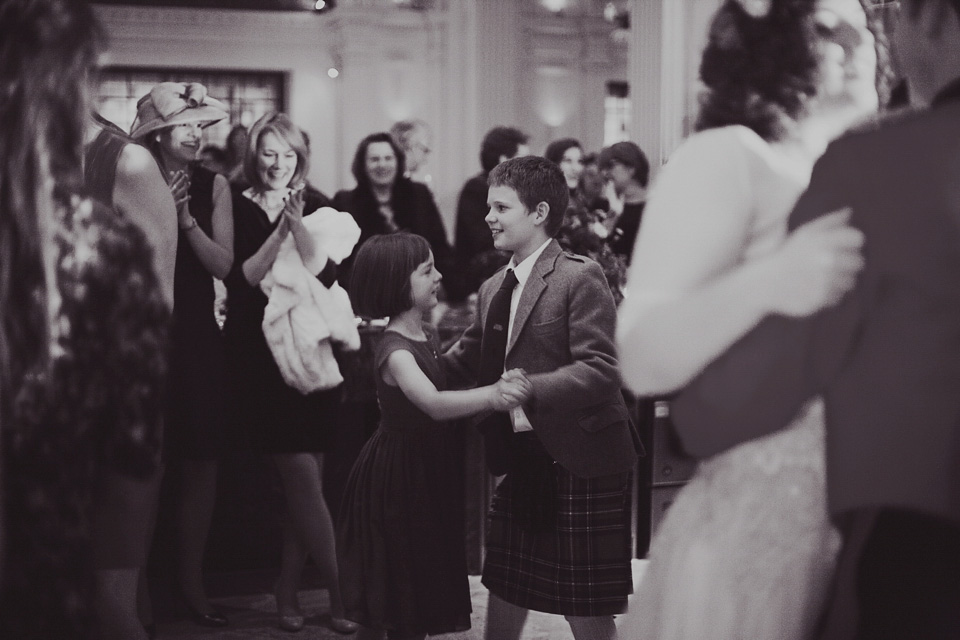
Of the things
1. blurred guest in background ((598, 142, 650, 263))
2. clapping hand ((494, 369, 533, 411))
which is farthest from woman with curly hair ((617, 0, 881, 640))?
blurred guest in background ((598, 142, 650, 263))

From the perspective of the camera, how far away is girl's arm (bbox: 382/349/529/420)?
2.60 m

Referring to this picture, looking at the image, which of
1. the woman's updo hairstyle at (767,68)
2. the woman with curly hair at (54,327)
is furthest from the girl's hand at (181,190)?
the woman's updo hairstyle at (767,68)

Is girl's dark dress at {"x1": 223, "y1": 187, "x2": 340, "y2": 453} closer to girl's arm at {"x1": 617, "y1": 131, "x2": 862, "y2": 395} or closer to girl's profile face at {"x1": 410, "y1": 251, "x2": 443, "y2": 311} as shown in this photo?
girl's profile face at {"x1": 410, "y1": 251, "x2": 443, "y2": 311}

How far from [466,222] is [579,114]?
993 cm

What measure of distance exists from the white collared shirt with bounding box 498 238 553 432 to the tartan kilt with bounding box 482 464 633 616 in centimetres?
14

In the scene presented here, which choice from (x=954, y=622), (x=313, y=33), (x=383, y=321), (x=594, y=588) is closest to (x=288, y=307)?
(x=383, y=321)

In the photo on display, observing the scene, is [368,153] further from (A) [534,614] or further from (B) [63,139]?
(B) [63,139]

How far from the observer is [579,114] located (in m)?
14.8

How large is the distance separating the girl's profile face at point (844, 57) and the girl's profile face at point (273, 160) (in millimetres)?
2657

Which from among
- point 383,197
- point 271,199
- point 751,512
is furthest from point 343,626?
point 751,512

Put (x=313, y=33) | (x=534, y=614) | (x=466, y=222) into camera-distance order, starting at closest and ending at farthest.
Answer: (x=534, y=614) < (x=466, y=222) < (x=313, y=33)

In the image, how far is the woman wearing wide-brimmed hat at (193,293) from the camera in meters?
3.48

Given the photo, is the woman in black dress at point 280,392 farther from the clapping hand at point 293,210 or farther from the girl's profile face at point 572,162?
the girl's profile face at point 572,162

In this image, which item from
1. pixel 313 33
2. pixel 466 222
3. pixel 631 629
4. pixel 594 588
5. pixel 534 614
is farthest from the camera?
pixel 313 33
